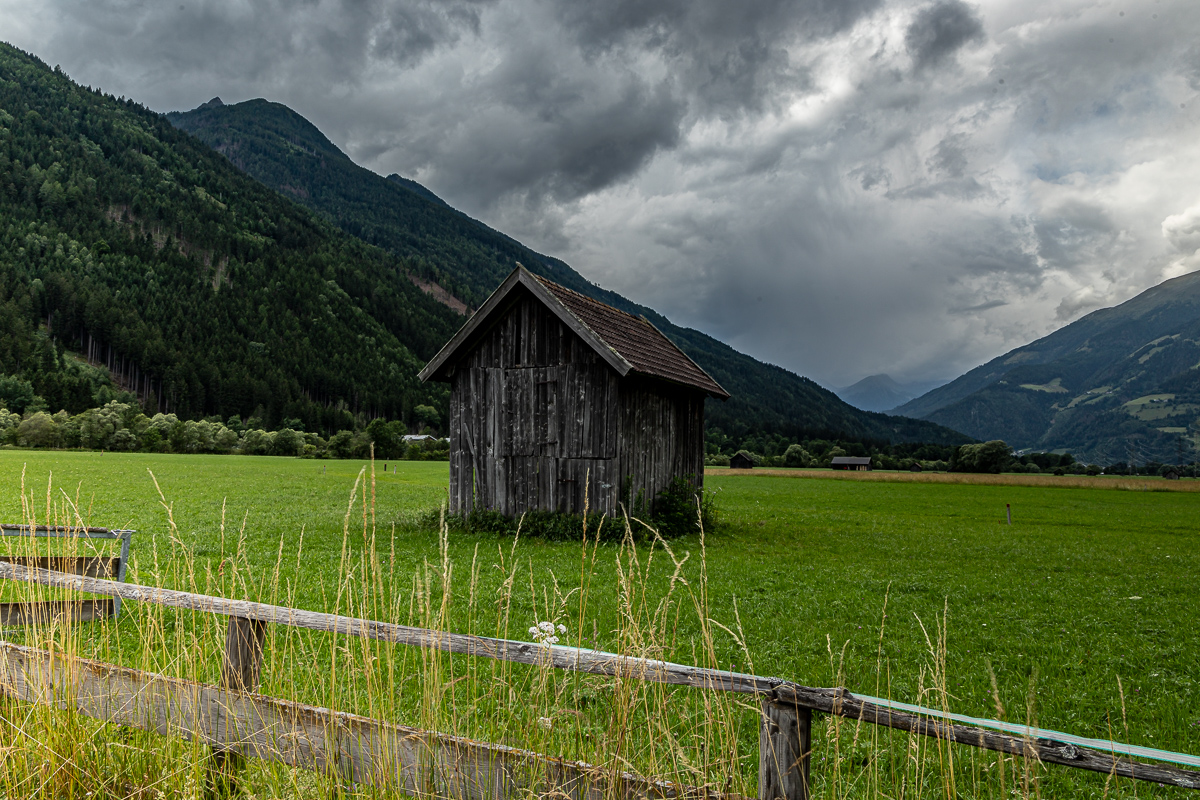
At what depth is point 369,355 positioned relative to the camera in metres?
182

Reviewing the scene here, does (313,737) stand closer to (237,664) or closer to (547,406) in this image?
(237,664)

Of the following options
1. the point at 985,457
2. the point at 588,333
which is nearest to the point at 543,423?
the point at 588,333

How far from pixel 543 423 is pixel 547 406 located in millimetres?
496

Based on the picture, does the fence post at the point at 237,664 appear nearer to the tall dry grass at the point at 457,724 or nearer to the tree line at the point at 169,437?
the tall dry grass at the point at 457,724

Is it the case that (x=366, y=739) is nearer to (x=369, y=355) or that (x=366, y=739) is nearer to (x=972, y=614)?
(x=972, y=614)

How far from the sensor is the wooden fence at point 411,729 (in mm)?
2846

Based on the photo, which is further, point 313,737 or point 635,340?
point 635,340

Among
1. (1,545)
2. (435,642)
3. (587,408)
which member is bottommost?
(1,545)

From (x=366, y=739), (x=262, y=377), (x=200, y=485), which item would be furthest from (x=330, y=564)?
(x=262, y=377)

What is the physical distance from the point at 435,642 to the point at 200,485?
122 ft

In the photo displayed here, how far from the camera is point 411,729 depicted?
3562 mm

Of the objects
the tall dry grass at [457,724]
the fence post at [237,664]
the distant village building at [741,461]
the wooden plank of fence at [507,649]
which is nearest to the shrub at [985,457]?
the distant village building at [741,461]

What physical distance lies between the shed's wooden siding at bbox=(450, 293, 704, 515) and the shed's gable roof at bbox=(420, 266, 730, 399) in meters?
0.48

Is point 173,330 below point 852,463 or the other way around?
the other way around
